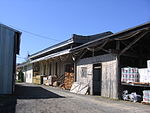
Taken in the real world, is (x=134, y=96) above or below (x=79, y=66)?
below

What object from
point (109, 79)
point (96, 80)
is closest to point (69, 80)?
point (96, 80)

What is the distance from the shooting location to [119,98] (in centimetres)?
1378

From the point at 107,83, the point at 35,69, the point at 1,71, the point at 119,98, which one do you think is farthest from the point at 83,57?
the point at 35,69

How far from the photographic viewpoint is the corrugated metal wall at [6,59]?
14.3 metres

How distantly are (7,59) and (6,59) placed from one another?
0.22 feet

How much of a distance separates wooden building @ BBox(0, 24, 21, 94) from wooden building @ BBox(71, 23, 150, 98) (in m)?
6.01

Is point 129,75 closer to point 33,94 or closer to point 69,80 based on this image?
point 33,94

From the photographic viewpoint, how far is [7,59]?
1454 cm

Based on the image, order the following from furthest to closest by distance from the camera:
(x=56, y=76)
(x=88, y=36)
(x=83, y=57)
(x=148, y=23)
→ (x=56, y=76)
(x=88, y=36)
(x=83, y=57)
(x=148, y=23)

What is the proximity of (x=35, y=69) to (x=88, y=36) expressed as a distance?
17559 millimetres

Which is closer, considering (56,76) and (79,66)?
(79,66)

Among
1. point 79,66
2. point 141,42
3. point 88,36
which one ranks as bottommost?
point 79,66

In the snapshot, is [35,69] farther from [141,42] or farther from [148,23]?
[148,23]

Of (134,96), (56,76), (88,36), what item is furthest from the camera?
(56,76)
